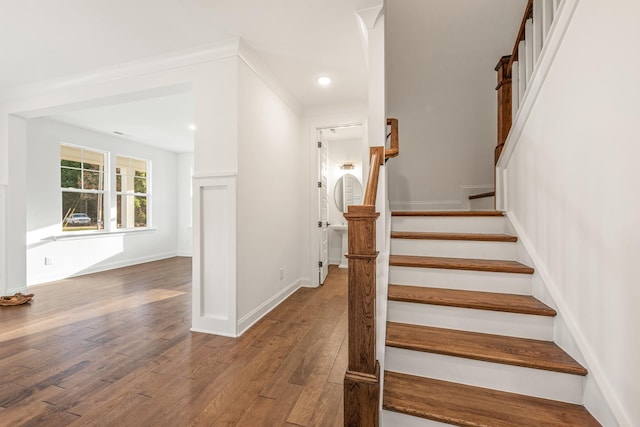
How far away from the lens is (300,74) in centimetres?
303

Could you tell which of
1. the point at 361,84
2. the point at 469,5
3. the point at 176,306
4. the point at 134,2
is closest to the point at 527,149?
the point at 469,5

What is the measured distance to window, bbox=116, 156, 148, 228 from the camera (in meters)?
5.59

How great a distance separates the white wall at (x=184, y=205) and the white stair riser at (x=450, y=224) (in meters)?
5.65

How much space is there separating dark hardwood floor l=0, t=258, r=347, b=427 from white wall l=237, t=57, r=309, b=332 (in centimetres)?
36

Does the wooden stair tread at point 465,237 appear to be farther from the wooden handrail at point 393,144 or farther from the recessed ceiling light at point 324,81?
the recessed ceiling light at point 324,81

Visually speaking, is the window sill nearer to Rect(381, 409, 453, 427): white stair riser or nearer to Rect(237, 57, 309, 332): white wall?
Rect(237, 57, 309, 332): white wall

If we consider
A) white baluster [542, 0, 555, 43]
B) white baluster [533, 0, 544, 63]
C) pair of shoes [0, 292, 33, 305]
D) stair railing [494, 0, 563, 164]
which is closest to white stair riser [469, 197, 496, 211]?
stair railing [494, 0, 563, 164]

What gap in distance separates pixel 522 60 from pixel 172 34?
279 centimetres

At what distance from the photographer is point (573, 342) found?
4.49ft

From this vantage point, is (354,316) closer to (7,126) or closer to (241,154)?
(241,154)

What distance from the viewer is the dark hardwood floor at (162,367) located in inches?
60.4

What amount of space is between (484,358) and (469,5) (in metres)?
3.05

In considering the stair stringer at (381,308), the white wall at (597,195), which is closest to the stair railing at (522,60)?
the white wall at (597,195)

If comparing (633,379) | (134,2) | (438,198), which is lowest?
(633,379)
